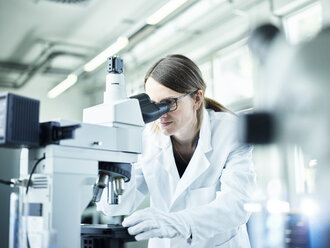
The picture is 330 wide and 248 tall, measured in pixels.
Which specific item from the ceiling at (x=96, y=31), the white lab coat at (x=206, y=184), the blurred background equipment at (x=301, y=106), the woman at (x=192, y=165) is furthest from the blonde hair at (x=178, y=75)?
the ceiling at (x=96, y=31)

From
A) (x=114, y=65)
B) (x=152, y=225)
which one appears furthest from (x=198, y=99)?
(x=152, y=225)

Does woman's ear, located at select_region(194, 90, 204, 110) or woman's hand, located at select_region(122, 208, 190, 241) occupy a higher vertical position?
woman's ear, located at select_region(194, 90, 204, 110)

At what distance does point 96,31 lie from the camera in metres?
5.39

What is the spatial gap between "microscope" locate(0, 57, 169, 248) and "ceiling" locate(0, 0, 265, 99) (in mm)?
2659

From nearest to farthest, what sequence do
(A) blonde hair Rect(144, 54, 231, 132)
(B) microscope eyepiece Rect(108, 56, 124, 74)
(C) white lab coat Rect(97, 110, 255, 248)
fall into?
(B) microscope eyepiece Rect(108, 56, 124, 74)
(C) white lab coat Rect(97, 110, 255, 248)
(A) blonde hair Rect(144, 54, 231, 132)

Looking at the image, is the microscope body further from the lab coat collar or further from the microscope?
the lab coat collar

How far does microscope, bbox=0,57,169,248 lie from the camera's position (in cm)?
88

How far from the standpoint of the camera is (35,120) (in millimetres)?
905

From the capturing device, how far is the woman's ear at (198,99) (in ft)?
5.39

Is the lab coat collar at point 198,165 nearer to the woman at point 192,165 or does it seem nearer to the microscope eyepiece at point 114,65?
the woman at point 192,165

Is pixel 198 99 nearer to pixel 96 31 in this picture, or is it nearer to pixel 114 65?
pixel 114 65

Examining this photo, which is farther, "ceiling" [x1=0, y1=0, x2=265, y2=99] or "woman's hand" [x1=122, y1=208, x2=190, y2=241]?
"ceiling" [x1=0, y1=0, x2=265, y2=99]

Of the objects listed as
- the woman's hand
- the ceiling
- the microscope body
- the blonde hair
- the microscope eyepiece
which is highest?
the ceiling

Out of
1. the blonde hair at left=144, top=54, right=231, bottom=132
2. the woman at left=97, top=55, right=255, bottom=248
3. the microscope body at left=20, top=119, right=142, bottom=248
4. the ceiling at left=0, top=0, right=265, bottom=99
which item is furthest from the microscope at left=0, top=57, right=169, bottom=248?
the ceiling at left=0, top=0, right=265, bottom=99
